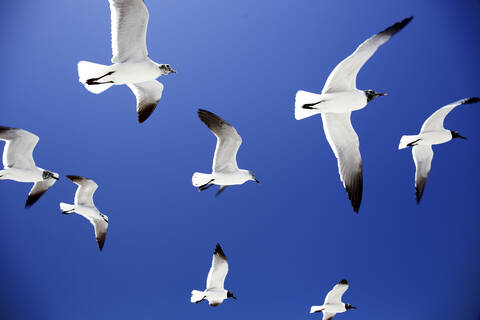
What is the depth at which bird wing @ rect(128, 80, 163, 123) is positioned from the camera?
455cm

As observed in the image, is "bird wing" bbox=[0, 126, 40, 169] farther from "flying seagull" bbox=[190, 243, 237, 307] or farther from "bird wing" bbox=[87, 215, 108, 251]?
"flying seagull" bbox=[190, 243, 237, 307]

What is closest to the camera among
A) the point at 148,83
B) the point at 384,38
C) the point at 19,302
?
the point at 384,38

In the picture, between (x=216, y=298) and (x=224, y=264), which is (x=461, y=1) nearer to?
(x=224, y=264)

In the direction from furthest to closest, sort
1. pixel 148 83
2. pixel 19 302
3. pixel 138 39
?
pixel 19 302, pixel 148 83, pixel 138 39

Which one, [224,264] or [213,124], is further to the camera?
[224,264]

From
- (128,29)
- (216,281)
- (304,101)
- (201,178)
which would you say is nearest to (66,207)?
(201,178)

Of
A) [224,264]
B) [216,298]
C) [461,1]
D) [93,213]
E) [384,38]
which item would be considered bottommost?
[216,298]

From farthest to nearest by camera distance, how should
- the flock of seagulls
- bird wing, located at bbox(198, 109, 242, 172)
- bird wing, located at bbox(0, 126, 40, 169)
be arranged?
bird wing, located at bbox(0, 126, 40, 169), bird wing, located at bbox(198, 109, 242, 172), the flock of seagulls

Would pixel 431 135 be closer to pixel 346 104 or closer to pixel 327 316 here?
pixel 346 104

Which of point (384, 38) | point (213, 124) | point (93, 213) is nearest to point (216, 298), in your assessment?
point (93, 213)

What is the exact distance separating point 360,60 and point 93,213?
4149mm

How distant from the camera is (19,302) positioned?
22.6ft

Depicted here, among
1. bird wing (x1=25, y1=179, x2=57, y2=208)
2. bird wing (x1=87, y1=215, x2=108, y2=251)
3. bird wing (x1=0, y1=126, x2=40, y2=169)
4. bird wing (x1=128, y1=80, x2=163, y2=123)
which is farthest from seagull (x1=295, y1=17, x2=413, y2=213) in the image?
bird wing (x1=25, y1=179, x2=57, y2=208)

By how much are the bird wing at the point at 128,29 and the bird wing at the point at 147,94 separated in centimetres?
68
